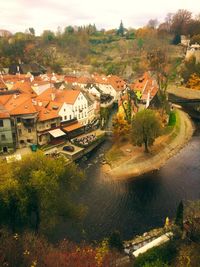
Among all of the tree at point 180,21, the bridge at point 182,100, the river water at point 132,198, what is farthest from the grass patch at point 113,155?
the tree at point 180,21

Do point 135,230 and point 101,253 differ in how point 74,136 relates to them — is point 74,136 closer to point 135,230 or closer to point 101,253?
point 135,230

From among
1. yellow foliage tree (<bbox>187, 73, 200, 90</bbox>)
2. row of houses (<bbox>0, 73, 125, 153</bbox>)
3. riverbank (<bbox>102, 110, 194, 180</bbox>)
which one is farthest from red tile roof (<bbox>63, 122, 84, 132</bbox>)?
yellow foliage tree (<bbox>187, 73, 200, 90</bbox>)

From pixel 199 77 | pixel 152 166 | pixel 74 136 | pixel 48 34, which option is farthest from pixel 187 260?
pixel 48 34

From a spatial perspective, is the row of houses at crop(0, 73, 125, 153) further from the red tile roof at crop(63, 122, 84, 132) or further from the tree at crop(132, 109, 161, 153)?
the tree at crop(132, 109, 161, 153)

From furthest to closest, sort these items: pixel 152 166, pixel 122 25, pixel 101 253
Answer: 1. pixel 122 25
2. pixel 152 166
3. pixel 101 253

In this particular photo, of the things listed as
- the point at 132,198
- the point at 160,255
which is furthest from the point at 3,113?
the point at 160,255

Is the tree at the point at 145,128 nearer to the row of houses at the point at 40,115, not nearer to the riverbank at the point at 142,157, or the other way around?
the riverbank at the point at 142,157
